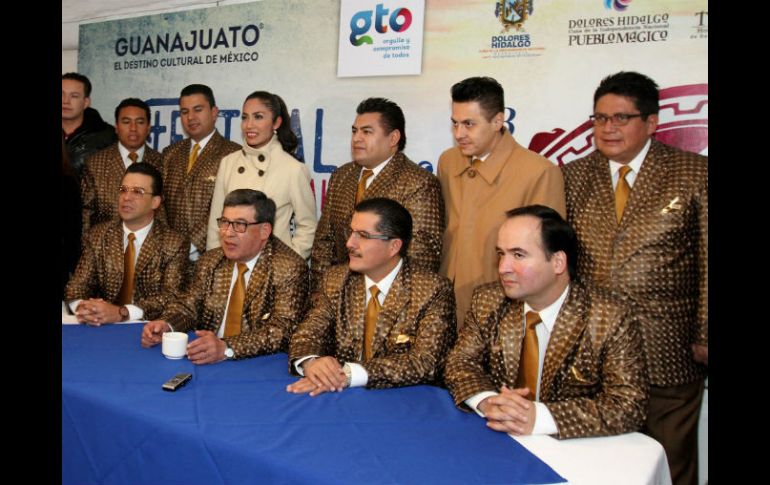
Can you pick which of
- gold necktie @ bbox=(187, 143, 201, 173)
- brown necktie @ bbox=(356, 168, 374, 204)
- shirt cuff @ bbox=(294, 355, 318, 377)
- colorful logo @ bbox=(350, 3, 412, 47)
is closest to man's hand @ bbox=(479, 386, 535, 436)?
shirt cuff @ bbox=(294, 355, 318, 377)

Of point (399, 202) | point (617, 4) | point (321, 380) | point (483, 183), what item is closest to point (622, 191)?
point (483, 183)

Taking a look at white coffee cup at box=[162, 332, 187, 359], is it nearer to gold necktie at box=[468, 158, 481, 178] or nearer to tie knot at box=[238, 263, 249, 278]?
tie knot at box=[238, 263, 249, 278]

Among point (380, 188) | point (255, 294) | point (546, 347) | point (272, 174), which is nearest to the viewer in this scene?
point (546, 347)

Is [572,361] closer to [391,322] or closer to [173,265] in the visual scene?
[391,322]

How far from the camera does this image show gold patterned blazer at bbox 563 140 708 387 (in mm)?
2527

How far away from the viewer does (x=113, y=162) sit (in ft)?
13.7

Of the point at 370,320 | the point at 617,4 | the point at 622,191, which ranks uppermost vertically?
the point at 617,4

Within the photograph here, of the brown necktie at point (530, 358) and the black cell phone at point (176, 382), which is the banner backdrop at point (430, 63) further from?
the black cell phone at point (176, 382)

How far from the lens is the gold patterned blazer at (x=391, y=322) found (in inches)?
93.4

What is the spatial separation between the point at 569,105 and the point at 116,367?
2.54 meters

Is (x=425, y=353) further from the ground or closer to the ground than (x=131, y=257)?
closer to the ground

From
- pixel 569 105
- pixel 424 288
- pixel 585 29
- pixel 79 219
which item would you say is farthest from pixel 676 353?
pixel 79 219

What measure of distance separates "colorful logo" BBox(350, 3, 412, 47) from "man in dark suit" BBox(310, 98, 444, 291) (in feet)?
2.86

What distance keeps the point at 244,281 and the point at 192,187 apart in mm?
1276
